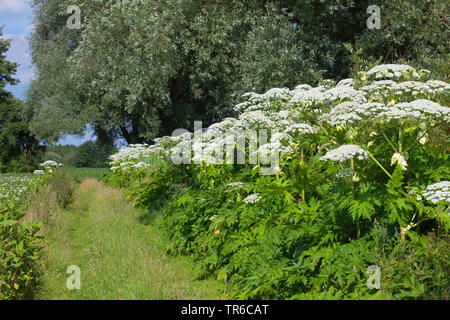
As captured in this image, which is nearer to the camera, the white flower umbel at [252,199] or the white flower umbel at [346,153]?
the white flower umbel at [346,153]

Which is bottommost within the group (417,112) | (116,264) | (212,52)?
(116,264)

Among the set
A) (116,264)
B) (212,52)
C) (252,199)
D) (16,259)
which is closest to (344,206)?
(252,199)

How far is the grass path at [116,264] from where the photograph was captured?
4.68 m

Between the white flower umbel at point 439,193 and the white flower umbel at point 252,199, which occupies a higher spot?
the white flower umbel at point 439,193

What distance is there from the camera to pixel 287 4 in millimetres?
12898

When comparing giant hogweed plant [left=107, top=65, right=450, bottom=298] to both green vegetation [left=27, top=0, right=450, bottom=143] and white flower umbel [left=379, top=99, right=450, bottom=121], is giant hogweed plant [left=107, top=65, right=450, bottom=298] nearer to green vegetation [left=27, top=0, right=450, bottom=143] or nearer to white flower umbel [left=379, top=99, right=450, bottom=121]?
white flower umbel [left=379, top=99, right=450, bottom=121]

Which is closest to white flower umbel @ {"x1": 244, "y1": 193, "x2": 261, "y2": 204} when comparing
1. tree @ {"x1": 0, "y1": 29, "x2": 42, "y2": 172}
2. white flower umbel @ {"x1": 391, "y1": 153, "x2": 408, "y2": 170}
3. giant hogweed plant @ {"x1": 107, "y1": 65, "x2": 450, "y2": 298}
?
giant hogweed plant @ {"x1": 107, "y1": 65, "x2": 450, "y2": 298}

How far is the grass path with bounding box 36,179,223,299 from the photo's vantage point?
184 inches

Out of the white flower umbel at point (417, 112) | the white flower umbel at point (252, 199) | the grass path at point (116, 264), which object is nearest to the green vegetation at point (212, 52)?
the white flower umbel at point (417, 112)

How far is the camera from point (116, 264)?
5.85 meters

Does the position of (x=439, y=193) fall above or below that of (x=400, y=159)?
below

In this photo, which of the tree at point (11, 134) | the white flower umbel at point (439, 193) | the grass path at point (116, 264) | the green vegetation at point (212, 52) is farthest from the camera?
the tree at point (11, 134)

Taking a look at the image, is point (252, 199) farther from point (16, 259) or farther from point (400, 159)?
point (16, 259)

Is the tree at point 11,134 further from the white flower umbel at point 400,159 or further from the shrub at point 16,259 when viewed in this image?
the white flower umbel at point 400,159
